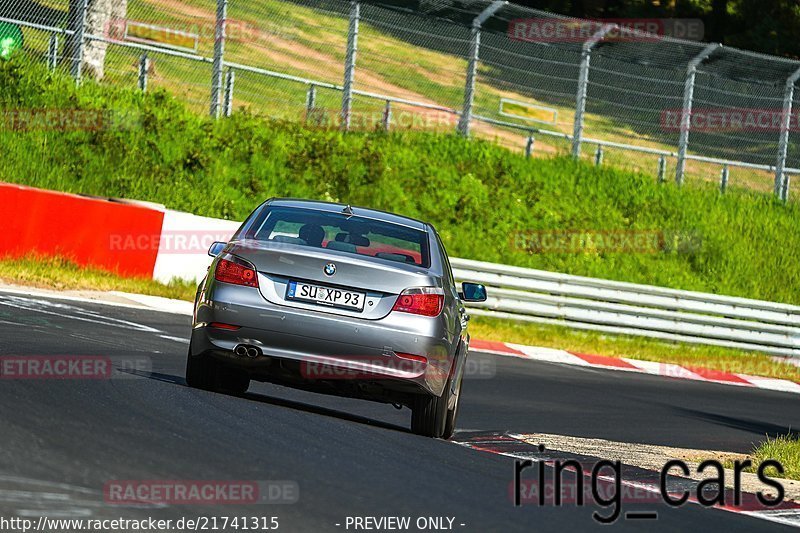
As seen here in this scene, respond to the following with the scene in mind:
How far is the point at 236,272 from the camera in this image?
30.3ft

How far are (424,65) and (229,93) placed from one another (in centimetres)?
349

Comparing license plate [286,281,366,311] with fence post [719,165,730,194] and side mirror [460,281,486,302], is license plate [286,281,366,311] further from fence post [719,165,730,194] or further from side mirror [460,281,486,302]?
fence post [719,165,730,194]

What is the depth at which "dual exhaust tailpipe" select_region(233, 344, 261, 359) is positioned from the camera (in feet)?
30.2

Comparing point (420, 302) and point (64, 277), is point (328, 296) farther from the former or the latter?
Answer: point (64, 277)

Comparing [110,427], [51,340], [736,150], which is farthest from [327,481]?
[736,150]

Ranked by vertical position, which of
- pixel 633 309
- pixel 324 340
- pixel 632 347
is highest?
pixel 324 340

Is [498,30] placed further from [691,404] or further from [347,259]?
[347,259]

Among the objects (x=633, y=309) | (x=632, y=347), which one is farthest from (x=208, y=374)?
(x=633, y=309)

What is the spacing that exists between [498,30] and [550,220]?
3739mm

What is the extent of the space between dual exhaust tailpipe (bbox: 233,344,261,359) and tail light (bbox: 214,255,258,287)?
0.38 metres

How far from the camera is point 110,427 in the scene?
7992mm

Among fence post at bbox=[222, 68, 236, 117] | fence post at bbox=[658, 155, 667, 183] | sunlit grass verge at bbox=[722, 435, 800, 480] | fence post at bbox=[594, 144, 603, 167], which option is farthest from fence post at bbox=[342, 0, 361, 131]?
sunlit grass verge at bbox=[722, 435, 800, 480]

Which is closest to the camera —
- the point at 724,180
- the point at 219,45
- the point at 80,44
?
the point at 219,45

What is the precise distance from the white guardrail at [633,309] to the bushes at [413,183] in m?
3.00
